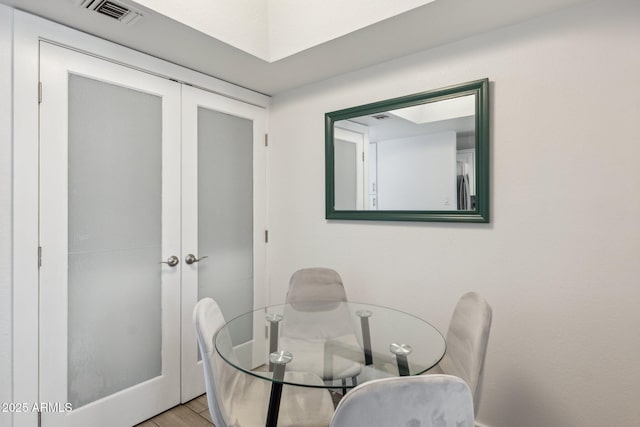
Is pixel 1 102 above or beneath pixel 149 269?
above

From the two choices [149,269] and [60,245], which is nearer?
[60,245]

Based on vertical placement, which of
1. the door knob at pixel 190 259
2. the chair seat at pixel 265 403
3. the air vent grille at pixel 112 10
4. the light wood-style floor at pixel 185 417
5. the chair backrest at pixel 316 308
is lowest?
the light wood-style floor at pixel 185 417

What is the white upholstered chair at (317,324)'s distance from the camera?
1.46m

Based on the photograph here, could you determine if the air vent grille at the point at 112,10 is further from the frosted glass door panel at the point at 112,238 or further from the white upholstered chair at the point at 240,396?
the white upholstered chair at the point at 240,396

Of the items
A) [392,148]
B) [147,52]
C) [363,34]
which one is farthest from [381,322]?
[147,52]

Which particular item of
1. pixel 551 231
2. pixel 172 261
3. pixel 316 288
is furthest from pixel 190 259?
pixel 551 231

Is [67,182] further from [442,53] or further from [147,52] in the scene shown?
[442,53]

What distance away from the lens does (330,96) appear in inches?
106

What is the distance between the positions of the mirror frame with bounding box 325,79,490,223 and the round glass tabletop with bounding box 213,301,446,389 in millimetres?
652

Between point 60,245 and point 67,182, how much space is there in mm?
351

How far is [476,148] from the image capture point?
2.02 metres

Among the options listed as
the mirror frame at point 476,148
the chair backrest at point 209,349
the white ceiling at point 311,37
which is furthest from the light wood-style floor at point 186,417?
the white ceiling at point 311,37

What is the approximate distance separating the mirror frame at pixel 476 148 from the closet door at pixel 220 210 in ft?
2.32

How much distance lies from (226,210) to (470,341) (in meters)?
1.96
